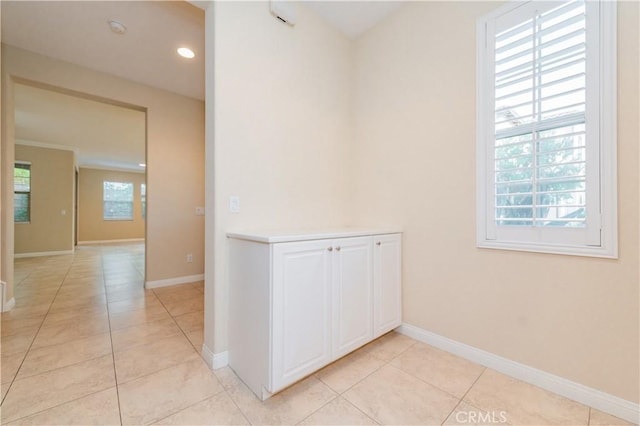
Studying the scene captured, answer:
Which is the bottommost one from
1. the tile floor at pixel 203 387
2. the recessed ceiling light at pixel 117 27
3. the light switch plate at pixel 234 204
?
the tile floor at pixel 203 387

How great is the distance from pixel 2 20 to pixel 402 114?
3.70m

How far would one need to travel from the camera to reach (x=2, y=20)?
7.50 feet

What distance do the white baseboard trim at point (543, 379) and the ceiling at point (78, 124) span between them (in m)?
5.00

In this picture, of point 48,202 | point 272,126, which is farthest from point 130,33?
point 48,202

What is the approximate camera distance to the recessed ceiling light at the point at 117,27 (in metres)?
2.33

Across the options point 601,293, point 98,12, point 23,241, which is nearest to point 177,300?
point 98,12

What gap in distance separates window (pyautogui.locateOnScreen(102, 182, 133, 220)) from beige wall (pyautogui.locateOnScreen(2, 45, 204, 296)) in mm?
7621

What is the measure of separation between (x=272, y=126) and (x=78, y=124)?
5269mm

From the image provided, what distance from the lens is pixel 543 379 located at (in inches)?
60.1

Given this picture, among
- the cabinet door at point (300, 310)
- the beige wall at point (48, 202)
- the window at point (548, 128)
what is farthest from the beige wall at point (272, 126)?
the beige wall at point (48, 202)

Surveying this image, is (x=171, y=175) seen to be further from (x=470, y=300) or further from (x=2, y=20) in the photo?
(x=470, y=300)

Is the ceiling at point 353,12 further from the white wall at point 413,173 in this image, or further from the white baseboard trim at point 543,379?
the white baseboard trim at point 543,379

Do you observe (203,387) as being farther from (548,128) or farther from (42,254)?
(42,254)

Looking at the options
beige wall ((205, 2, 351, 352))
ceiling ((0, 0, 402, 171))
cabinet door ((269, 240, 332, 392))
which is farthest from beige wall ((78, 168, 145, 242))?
cabinet door ((269, 240, 332, 392))
